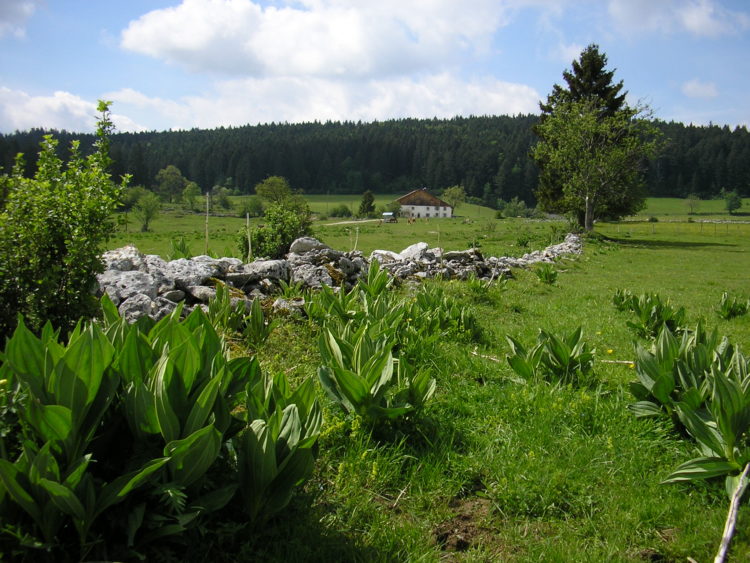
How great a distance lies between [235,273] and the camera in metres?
7.86

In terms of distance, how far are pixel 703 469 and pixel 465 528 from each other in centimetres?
142

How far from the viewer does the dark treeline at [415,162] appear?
104812 mm

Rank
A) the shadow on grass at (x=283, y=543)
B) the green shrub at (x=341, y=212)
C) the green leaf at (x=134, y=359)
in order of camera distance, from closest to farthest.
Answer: the shadow on grass at (x=283, y=543)
the green leaf at (x=134, y=359)
the green shrub at (x=341, y=212)

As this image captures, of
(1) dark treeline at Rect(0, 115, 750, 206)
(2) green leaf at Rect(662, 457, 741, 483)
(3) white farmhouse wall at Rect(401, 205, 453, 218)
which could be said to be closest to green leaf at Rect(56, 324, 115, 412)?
(2) green leaf at Rect(662, 457, 741, 483)

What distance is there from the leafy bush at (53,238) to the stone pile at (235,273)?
2.19ft

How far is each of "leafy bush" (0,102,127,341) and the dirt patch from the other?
131 inches

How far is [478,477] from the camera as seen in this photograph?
3008 millimetres

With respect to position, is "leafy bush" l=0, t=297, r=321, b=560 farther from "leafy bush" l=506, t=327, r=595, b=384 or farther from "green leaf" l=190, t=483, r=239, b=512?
"leafy bush" l=506, t=327, r=595, b=384

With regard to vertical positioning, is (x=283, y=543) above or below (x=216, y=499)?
below

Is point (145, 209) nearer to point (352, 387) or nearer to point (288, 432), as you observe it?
point (352, 387)

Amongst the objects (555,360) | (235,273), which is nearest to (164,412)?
(555,360)

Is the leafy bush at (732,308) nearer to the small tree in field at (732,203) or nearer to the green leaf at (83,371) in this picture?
the green leaf at (83,371)

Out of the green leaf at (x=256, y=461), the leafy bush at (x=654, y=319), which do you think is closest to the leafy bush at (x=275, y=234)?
the leafy bush at (x=654, y=319)

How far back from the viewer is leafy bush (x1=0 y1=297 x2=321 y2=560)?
5.54 feet
